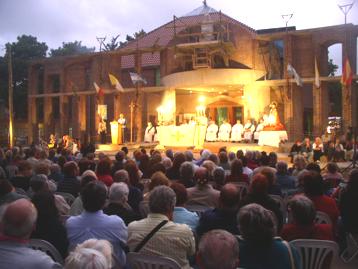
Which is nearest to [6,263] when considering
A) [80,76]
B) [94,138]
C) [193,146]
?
→ [193,146]

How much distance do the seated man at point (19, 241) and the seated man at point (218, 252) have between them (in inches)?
35.5

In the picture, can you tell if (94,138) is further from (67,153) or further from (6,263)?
(6,263)

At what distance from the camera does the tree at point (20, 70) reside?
35812 mm

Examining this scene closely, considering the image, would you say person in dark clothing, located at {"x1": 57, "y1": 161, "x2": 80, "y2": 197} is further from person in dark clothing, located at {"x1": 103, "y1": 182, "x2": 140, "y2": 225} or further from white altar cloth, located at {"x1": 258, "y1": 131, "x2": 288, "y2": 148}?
white altar cloth, located at {"x1": 258, "y1": 131, "x2": 288, "y2": 148}

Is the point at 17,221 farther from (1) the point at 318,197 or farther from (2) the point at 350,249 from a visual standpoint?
(2) the point at 350,249

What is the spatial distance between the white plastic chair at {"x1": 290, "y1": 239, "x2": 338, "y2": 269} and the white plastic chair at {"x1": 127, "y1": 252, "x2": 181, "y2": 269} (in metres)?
1.08

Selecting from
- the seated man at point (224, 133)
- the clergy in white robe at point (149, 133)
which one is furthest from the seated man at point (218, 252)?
the clergy in white robe at point (149, 133)

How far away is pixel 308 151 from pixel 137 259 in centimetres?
1434

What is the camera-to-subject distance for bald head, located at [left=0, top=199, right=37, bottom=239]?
104 inches

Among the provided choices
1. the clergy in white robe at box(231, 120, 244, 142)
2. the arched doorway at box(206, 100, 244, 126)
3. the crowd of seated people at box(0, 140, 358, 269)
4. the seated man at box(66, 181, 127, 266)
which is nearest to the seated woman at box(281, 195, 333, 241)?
the crowd of seated people at box(0, 140, 358, 269)

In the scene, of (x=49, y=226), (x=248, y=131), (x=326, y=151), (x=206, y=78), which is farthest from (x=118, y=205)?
(x=206, y=78)

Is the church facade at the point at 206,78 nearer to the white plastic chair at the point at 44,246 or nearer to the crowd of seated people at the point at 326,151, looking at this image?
the crowd of seated people at the point at 326,151

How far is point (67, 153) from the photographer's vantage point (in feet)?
34.0

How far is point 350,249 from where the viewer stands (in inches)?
194
